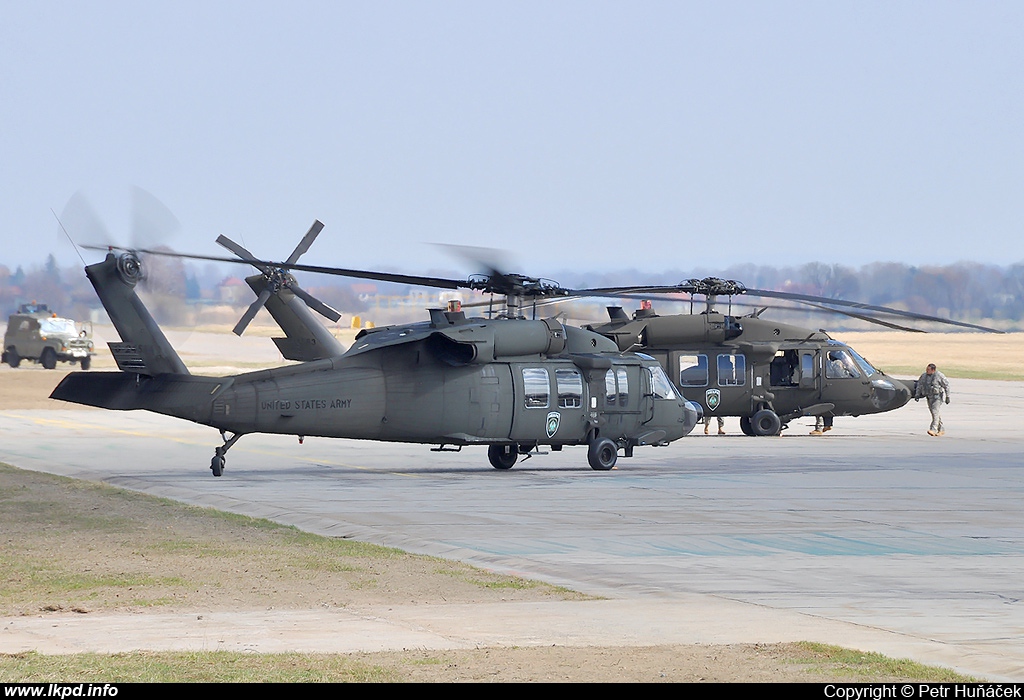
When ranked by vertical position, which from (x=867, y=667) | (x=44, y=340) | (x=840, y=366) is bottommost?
(x=867, y=667)

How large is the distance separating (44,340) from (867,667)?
5988cm

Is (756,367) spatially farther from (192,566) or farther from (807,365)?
(192,566)

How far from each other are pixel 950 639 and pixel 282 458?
2024cm

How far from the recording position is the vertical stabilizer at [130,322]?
2392 cm

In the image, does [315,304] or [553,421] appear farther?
[553,421]

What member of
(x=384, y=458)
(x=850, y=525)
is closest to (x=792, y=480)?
(x=850, y=525)

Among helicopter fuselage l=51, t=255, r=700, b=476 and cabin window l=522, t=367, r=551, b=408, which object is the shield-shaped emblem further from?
cabin window l=522, t=367, r=551, b=408

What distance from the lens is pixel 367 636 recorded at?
10.6 meters

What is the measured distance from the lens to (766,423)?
35.9 metres

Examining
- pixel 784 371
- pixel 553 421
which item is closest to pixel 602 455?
pixel 553 421

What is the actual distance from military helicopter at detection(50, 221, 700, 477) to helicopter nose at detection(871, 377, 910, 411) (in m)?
9.60

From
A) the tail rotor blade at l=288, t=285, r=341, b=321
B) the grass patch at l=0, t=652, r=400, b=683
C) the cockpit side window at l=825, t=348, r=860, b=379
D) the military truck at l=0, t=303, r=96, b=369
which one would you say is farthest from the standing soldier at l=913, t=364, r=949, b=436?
the military truck at l=0, t=303, r=96, b=369

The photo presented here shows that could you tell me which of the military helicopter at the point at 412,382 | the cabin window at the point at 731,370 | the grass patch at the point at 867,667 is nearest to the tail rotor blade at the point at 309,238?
the military helicopter at the point at 412,382

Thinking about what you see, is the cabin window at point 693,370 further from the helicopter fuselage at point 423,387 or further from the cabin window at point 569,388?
the cabin window at point 569,388
